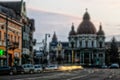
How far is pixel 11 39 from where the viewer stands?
9588 centimetres

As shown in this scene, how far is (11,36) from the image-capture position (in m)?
96.1

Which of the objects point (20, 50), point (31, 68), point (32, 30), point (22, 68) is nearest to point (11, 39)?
point (20, 50)

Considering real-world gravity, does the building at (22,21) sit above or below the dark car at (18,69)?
above

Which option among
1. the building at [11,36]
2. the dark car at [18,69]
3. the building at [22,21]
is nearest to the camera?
the dark car at [18,69]

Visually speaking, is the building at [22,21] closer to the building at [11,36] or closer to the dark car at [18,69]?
the building at [11,36]

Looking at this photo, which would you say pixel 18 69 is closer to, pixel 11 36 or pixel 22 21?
pixel 11 36

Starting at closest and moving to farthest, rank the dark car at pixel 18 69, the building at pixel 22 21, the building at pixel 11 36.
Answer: the dark car at pixel 18 69, the building at pixel 11 36, the building at pixel 22 21

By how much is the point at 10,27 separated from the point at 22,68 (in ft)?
70.8

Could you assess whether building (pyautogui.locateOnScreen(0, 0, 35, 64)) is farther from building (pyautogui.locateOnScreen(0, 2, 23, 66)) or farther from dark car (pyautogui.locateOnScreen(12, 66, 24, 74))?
dark car (pyautogui.locateOnScreen(12, 66, 24, 74))

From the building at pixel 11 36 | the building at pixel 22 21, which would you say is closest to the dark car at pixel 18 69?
the building at pixel 11 36

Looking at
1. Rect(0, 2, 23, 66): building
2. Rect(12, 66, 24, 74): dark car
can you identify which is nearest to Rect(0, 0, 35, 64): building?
Rect(0, 2, 23, 66): building

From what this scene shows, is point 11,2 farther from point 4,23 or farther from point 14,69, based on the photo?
point 14,69

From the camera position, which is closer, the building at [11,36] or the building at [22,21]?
the building at [11,36]

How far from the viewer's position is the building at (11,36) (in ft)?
289
